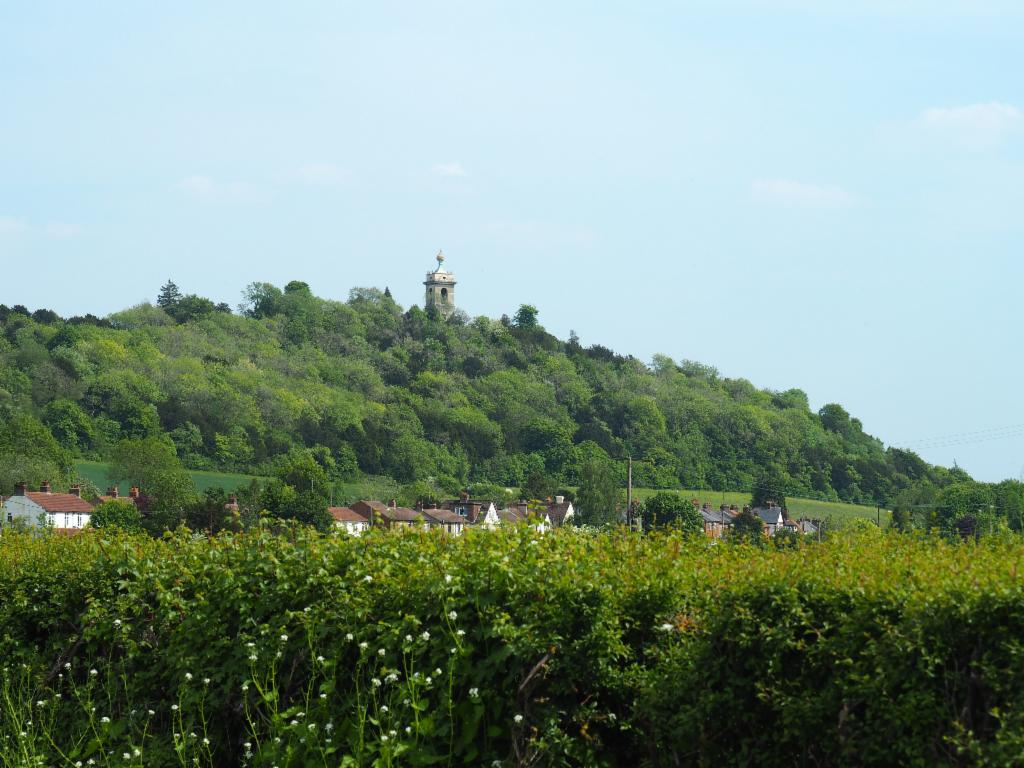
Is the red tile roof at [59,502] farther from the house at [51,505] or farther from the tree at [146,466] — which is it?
the tree at [146,466]

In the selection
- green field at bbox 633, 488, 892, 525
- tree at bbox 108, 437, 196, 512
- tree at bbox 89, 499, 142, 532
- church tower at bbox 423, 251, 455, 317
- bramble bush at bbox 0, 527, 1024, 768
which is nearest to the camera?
bramble bush at bbox 0, 527, 1024, 768

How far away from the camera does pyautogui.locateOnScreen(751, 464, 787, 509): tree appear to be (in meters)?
104

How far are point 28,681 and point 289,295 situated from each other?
6139 inches

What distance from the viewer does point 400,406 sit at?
418 ft

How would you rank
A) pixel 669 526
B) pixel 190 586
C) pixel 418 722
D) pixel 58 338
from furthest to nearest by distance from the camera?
1. pixel 58 338
2. pixel 190 586
3. pixel 669 526
4. pixel 418 722

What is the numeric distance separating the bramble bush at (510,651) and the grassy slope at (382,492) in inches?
3285

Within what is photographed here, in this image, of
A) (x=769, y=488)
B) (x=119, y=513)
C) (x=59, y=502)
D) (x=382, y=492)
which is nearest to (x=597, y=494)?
(x=382, y=492)

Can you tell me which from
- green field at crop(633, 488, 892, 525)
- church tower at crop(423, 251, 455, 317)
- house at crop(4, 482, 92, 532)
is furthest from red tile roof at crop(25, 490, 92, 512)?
church tower at crop(423, 251, 455, 317)

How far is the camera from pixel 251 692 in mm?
6672

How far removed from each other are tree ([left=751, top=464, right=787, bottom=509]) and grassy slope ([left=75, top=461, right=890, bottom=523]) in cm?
122

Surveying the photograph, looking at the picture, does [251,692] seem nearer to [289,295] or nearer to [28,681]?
[28,681]

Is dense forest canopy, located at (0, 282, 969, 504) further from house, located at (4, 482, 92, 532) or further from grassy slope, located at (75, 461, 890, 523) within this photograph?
house, located at (4, 482, 92, 532)

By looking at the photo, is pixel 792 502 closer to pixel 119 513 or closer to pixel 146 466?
pixel 146 466

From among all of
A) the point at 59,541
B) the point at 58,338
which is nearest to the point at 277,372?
the point at 58,338
